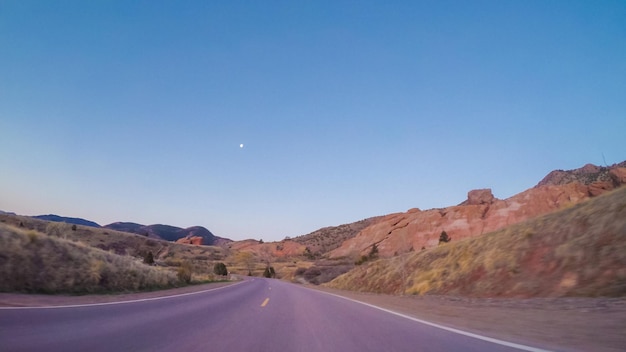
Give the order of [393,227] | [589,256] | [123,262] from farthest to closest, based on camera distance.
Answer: [393,227] → [123,262] → [589,256]

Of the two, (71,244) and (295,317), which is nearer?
(295,317)

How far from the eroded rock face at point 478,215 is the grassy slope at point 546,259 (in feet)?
72.3

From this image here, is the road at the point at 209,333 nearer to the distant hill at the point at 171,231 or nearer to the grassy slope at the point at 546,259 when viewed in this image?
the grassy slope at the point at 546,259

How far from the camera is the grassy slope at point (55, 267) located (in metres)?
13.5

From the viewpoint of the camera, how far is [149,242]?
272 ft

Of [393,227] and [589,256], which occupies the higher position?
[393,227]

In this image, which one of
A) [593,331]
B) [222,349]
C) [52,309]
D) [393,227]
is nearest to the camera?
[222,349]

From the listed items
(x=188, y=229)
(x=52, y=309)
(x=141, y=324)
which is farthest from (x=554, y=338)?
(x=188, y=229)

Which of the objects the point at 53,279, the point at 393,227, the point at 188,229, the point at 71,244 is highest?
the point at 188,229

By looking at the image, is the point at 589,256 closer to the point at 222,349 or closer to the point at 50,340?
the point at 222,349

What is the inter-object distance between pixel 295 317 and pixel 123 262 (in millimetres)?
14706

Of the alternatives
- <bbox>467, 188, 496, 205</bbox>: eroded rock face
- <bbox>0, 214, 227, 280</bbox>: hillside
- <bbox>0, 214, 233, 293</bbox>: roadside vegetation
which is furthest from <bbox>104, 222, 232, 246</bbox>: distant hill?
<bbox>0, 214, 233, 293</bbox>: roadside vegetation

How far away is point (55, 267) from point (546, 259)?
21202 millimetres

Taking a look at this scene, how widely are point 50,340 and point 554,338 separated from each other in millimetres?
8043
